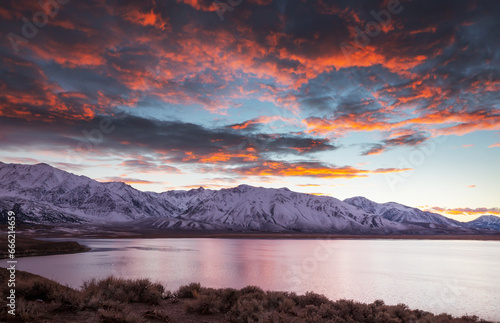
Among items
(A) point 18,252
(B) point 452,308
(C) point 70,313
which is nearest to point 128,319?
(C) point 70,313

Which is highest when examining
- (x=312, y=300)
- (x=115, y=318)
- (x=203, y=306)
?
(x=115, y=318)

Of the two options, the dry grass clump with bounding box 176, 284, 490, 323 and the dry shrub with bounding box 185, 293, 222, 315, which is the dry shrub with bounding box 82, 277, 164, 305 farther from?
the dry shrub with bounding box 185, 293, 222, 315

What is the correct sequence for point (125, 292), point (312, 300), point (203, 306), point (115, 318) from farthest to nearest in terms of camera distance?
point (312, 300) → point (125, 292) → point (203, 306) → point (115, 318)

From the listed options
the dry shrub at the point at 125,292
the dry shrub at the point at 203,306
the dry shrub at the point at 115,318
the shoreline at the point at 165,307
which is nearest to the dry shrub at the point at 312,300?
the shoreline at the point at 165,307

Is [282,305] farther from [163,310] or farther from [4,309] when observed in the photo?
[4,309]

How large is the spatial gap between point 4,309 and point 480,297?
32.3 metres

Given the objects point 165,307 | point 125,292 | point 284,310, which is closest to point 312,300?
point 284,310

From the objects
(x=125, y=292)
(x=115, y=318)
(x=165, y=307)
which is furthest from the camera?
(x=125, y=292)

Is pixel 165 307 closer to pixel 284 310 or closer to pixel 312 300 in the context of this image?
pixel 284 310

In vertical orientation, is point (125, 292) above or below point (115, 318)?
below

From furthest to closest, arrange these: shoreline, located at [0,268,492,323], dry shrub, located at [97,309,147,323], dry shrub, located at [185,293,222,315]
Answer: dry shrub, located at [185,293,222,315] → shoreline, located at [0,268,492,323] → dry shrub, located at [97,309,147,323]

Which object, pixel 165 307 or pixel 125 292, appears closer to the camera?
pixel 165 307

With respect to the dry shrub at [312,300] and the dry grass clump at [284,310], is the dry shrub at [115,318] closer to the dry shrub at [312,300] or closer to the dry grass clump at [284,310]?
the dry grass clump at [284,310]

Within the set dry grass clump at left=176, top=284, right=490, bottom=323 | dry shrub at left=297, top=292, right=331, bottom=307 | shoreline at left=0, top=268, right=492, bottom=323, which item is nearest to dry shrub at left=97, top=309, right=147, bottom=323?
shoreline at left=0, top=268, right=492, bottom=323
